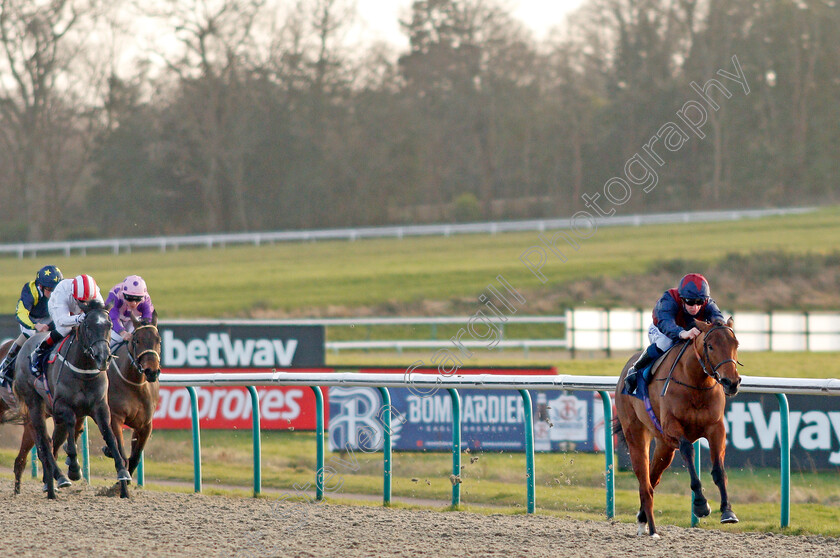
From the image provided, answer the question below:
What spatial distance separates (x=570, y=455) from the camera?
9945mm

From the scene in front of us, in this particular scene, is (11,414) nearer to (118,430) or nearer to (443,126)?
(118,430)

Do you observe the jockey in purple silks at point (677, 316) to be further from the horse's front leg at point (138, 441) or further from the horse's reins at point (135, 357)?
the horse's front leg at point (138, 441)

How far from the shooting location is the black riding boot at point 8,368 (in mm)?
8148

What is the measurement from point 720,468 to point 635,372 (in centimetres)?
90

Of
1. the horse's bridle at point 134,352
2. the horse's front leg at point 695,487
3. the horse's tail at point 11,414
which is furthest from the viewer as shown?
the horse's tail at point 11,414

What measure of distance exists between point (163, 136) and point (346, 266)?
12.6 metres

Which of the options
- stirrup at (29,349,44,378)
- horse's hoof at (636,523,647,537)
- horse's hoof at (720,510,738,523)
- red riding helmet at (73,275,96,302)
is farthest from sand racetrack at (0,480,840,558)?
red riding helmet at (73,275,96,302)

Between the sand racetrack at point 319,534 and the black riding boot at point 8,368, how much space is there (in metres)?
1.17

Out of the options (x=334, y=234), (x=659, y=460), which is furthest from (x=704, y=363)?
(x=334, y=234)

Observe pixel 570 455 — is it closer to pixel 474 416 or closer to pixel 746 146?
pixel 474 416

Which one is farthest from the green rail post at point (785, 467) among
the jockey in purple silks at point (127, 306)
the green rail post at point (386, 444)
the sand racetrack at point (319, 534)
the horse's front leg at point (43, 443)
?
the horse's front leg at point (43, 443)

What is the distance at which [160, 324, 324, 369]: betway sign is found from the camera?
45.4 ft

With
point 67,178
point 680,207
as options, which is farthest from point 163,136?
point 680,207

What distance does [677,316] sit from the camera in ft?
20.2
